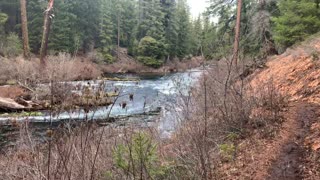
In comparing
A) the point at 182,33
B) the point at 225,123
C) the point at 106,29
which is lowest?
the point at 225,123

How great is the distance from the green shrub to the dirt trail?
36156 mm

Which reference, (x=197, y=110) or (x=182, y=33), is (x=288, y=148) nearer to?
(x=197, y=110)

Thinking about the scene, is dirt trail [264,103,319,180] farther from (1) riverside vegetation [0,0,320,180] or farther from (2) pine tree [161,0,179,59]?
(2) pine tree [161,0,179,59]

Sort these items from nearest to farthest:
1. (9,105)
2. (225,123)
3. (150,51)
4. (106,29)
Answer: (225,123) < (9,105) < (106,29) < (150,51)

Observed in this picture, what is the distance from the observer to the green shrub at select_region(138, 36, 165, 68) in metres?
42.8

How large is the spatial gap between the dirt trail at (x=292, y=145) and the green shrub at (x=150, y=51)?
119 feet

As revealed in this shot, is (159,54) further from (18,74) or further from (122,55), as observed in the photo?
(18,74)

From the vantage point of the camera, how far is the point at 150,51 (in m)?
43.4

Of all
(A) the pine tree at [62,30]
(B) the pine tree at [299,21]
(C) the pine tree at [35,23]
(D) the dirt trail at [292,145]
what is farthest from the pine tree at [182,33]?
(D) the dirt trail at [292,145]

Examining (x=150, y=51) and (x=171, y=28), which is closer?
(x=150, y=51)

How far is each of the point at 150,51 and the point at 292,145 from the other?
38732 mm

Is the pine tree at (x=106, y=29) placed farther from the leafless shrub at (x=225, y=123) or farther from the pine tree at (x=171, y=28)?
the leafless shrub at (x=225, y=123)

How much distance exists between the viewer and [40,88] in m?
15.3

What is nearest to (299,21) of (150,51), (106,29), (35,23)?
(35,23)
